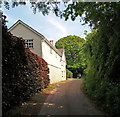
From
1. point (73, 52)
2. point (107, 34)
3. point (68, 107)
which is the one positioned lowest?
point (68, 107)

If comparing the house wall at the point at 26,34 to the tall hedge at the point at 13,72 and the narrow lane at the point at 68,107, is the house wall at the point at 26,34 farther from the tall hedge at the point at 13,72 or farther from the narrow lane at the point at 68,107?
the narrow lane at the point at 68,107

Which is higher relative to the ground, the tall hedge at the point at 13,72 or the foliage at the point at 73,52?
the foliage at the point at 73,52

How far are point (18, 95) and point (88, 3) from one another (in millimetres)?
5679

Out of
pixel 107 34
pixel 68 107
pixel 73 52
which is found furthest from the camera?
pixel 73 52

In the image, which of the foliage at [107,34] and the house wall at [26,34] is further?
the house wall at [26,34]

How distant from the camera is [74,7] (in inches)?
203

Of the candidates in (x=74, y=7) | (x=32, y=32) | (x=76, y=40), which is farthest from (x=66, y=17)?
(x=76, y=40)

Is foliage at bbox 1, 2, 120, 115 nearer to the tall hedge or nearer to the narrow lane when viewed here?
the narrow lane

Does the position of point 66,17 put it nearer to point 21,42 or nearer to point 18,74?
point 21,42

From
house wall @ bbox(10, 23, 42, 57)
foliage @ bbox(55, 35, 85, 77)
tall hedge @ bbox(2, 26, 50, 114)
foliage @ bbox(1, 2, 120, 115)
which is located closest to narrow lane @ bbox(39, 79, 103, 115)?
foliage @ bbox(1, 2, 120, 115)

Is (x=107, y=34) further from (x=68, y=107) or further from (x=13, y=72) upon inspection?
(x=13, y=72)

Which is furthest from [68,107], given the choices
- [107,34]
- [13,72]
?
[107,34]

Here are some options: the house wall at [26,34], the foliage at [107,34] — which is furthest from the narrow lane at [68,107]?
the house wall at [26,34]

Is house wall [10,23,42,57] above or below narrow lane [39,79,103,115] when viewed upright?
above
